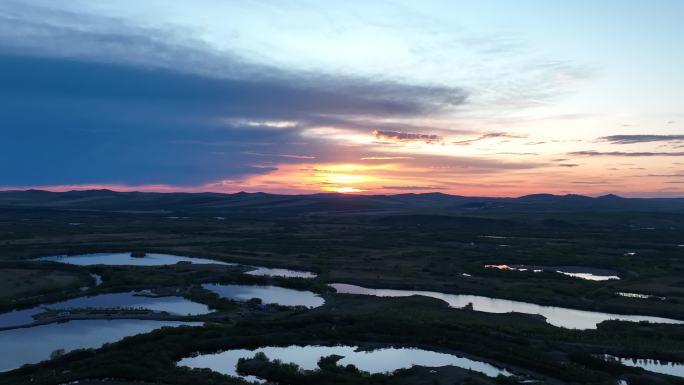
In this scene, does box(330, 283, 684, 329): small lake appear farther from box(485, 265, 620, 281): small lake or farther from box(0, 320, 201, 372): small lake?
box(0, 320, 201, 372): small lake

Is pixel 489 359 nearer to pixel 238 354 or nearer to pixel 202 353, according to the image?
pixel 238 354

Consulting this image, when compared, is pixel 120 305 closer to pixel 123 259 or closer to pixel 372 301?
pixel 372 301

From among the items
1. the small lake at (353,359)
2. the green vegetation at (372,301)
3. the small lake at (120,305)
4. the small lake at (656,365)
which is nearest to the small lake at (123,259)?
the green vegetation at (372,301)

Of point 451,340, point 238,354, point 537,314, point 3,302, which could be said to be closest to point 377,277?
point 537,314

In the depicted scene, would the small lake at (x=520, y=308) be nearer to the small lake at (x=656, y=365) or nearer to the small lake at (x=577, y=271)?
the small lake at (x=656, y=365)

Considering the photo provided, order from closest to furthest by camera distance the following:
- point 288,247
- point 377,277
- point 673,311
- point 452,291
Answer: point 673,311 → point 452,291 → point 377,277 → point 288,247

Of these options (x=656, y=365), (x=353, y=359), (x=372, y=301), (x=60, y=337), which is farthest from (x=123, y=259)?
(x=656, y=365)
